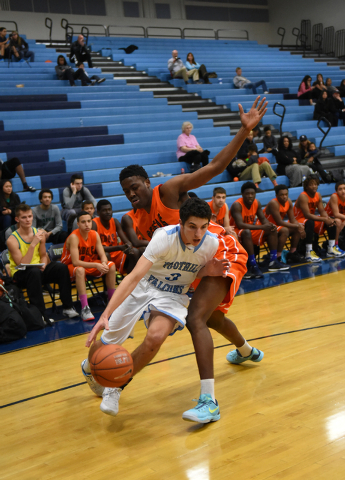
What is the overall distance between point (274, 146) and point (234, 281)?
27.0ft

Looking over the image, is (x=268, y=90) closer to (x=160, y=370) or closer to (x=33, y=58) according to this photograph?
(x=33, y=58)

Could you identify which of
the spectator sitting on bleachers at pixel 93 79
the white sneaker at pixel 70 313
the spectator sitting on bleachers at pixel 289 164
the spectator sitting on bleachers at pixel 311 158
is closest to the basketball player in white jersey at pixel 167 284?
the white sneaker at pixel 70 313

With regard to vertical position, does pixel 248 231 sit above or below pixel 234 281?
below

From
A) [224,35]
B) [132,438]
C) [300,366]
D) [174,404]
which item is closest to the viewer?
[132,438]

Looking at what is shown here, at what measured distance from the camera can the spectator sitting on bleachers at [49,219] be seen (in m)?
→ 6.57

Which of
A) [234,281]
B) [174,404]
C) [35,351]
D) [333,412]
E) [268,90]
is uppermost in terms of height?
[268,90]

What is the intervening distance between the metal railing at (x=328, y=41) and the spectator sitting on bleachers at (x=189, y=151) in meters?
12.6

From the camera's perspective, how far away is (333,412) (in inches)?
106

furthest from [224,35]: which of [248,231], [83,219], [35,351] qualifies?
[35,351]

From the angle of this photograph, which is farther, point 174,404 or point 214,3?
point 214,3

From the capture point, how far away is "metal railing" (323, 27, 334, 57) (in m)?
19.8

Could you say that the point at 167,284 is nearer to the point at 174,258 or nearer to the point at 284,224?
the point at 174,258

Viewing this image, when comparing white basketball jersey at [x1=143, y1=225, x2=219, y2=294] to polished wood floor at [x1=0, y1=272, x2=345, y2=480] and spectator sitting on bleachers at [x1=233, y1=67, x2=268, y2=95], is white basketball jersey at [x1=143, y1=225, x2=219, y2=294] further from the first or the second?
spectator sitting on bleachers at [x1=233, y1=67, x2=268, y2=95]

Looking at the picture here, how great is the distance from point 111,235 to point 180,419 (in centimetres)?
381
